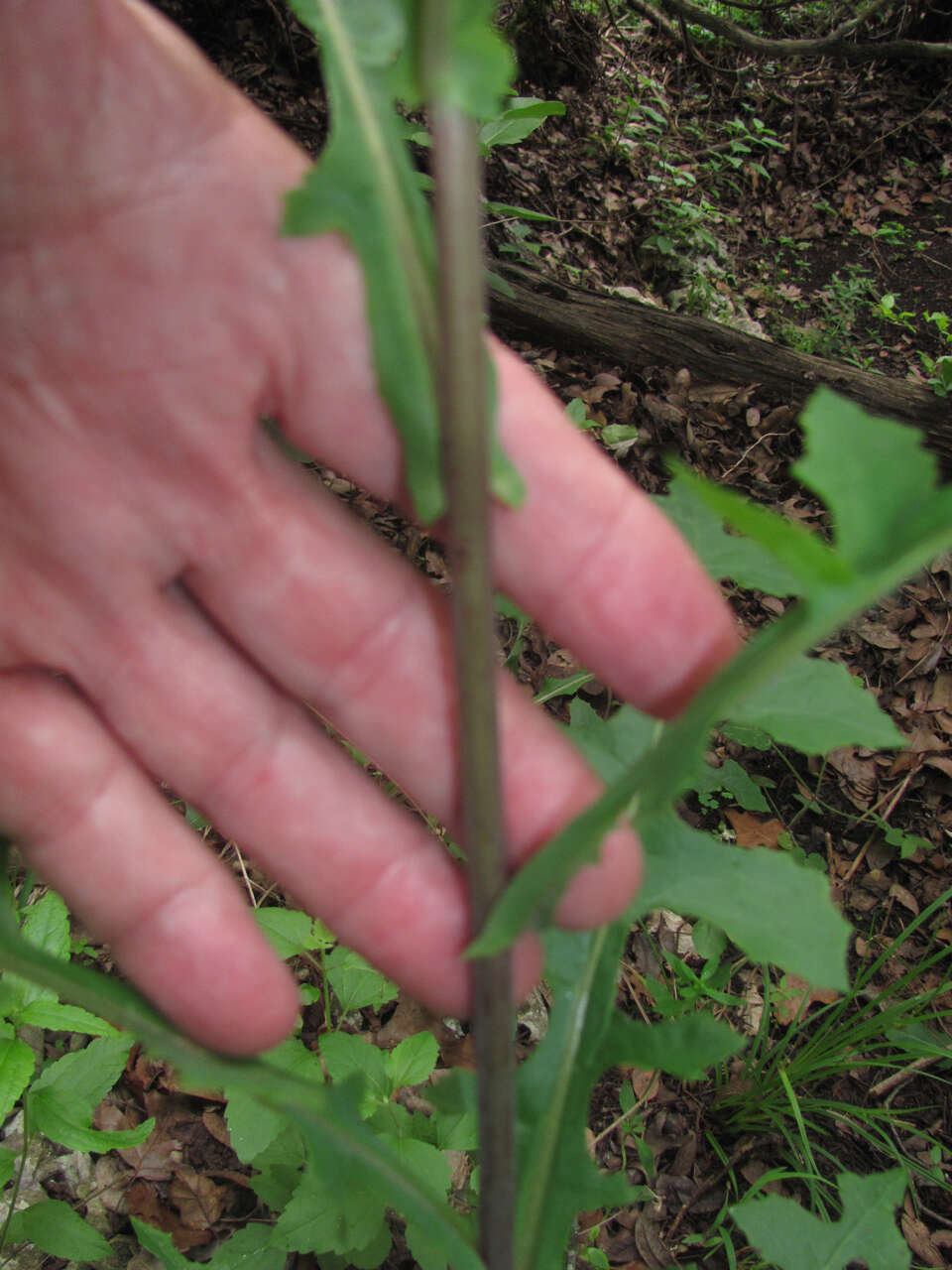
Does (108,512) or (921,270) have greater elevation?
(108,512)

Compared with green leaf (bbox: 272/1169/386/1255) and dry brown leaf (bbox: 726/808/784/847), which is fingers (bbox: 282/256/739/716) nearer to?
green leaf (bbox: 272/1169/386/1255)

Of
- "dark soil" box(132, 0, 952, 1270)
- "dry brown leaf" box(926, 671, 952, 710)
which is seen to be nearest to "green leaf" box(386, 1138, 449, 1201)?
"dark soil" box(132, 0, 952, 1270)

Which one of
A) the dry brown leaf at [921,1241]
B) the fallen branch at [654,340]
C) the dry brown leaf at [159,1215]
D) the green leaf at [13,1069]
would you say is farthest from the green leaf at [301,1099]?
the fallen branch at [654,340]

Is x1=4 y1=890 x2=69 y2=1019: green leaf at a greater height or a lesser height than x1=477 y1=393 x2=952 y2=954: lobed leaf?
lesser

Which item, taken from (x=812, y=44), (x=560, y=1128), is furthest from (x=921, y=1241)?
(x=812, y=44)

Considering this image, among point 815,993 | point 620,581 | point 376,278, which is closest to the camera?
point 376,278

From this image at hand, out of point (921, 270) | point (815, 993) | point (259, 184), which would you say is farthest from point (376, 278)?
point (921, 270)

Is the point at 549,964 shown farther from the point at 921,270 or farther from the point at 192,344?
the point at 921,270
